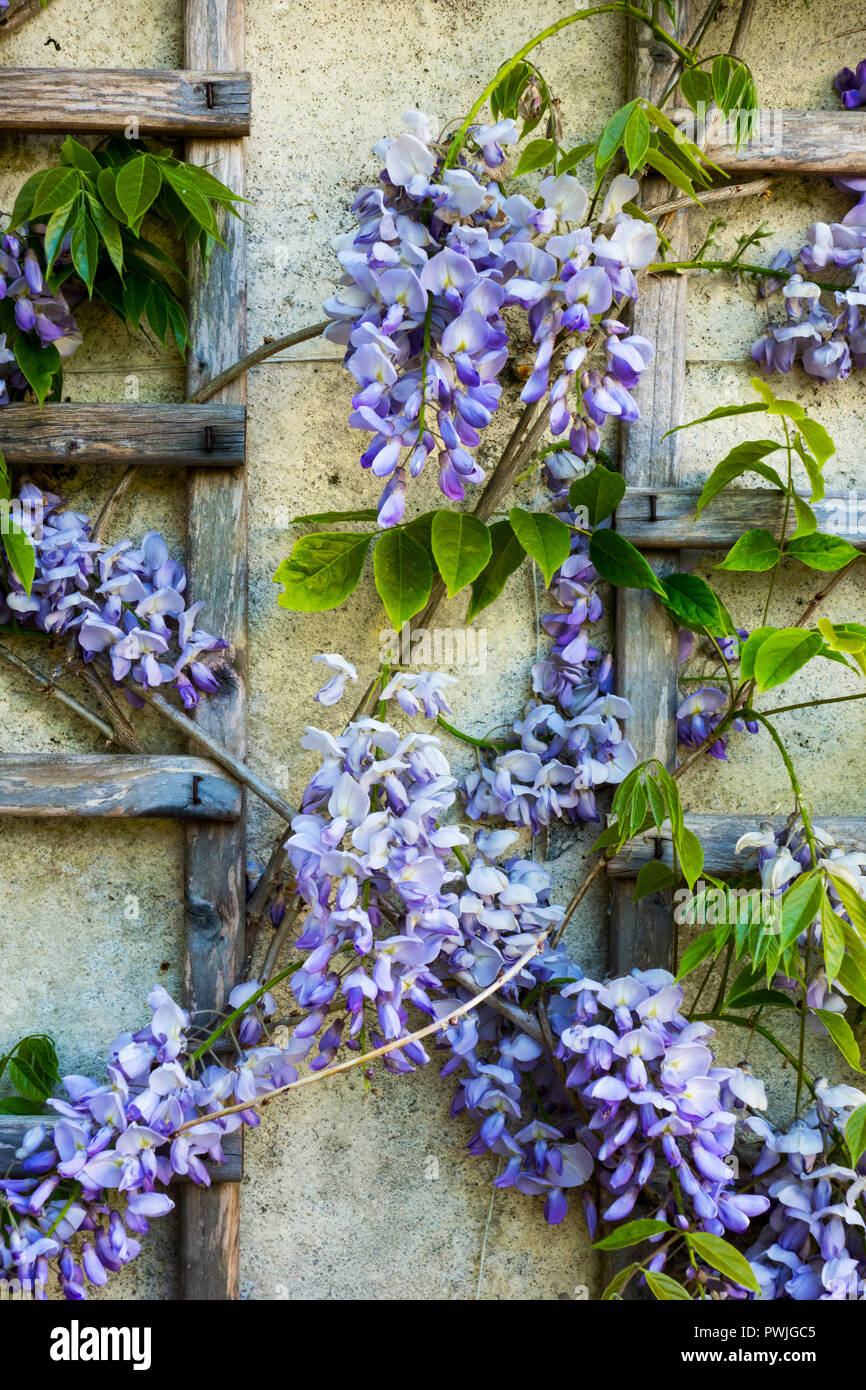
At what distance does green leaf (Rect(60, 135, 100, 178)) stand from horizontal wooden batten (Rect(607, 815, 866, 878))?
3.31 feet

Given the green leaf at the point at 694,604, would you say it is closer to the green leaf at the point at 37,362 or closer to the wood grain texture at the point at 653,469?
the wood grain texture at the point at 653,469

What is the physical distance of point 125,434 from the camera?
1.38 meters

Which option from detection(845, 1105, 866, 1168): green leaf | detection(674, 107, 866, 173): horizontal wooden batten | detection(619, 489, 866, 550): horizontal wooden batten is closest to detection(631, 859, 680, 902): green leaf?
detection(845, 1105, 866, 1168): green leaf

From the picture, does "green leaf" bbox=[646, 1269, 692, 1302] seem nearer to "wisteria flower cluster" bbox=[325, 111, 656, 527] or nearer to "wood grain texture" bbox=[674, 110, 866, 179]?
"wisteria flower cluster" bbox=[325, 111, 656, 527]

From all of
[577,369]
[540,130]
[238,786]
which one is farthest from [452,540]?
[540,130]

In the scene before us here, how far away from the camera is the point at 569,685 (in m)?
1.44

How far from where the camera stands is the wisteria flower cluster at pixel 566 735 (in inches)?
54.6

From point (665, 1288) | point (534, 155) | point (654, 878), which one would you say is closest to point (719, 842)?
point (654, 878)

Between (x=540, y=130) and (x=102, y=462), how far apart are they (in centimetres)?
71

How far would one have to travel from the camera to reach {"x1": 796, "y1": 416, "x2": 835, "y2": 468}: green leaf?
1.09 metres

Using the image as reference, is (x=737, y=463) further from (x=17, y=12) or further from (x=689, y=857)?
(x=17, y=12)

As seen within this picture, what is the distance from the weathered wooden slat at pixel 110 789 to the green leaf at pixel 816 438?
2.55 feet

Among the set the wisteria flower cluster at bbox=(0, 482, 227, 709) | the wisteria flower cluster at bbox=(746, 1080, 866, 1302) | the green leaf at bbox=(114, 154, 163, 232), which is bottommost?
the wisteria flower cluster at bbox=(746, 1080, 866, 1302)

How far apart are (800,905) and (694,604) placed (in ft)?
1.30
